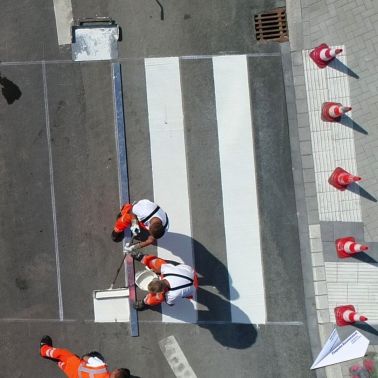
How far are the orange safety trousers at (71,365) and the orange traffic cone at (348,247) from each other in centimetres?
438

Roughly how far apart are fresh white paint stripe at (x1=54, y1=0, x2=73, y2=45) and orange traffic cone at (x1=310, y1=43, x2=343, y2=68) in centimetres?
436

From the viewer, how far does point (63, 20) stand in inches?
347

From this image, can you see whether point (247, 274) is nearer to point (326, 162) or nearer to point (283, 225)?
point (283, 225)

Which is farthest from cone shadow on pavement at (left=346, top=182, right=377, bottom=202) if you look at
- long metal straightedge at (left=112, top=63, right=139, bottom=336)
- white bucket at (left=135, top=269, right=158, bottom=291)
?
long metal straightedge at (left=112, top=63, right=139, bottom=336)

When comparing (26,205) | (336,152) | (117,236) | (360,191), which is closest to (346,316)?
(360,191)

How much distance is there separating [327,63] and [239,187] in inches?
106

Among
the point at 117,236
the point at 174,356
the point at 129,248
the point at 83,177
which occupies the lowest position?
the point at 174,356

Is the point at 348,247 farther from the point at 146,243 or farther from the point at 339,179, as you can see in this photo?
the point at 146,243

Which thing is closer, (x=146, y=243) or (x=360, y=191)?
(x=146, y=243)

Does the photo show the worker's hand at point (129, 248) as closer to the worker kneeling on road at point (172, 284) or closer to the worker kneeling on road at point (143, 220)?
the worker kneeling on road at point (143, 220)

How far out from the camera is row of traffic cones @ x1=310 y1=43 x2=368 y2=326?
8.28 meters

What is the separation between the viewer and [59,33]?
28.9 ft

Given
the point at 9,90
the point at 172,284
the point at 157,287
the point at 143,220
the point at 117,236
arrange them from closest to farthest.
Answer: the point at 157,287 → the point at 172,284 → the point at 143,220 → the point at 117,236 → the point at 9,90

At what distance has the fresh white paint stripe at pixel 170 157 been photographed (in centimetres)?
863
